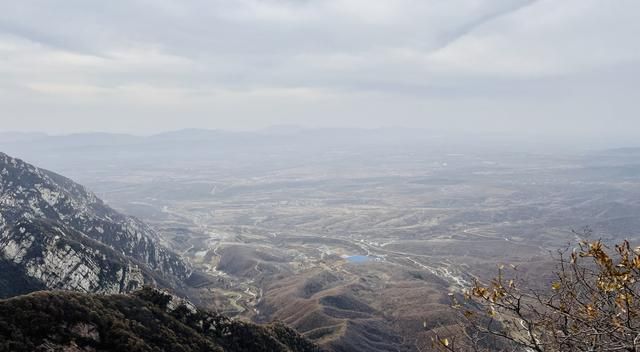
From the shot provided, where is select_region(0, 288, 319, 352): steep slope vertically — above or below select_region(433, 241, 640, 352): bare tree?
below

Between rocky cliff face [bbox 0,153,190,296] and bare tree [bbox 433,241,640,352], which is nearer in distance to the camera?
bare tree [bbox 433,241,640,352]

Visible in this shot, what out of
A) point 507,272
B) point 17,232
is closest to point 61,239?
point 17,232

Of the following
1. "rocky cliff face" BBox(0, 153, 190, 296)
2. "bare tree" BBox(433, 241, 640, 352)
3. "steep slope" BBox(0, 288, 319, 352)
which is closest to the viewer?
"bare tree" BBox(433, 241, 640, 352)

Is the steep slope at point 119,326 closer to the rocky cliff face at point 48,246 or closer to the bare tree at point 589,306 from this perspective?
the rocky cliff face at point 48,246

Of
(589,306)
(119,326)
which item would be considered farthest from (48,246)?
(589,306)

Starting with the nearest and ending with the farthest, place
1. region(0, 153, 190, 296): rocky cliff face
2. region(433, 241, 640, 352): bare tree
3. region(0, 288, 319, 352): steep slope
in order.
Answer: region(433, 241, 640, 352): bare tree → region(0, 288, 319, 352): steep slope → region(0, 153, 190, 296): rocky cliff face

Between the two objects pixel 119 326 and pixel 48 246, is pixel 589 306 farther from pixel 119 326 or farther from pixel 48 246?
pixel 48 246

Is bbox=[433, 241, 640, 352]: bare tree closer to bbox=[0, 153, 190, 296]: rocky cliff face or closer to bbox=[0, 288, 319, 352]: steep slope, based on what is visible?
bbox=[0, 288, 319, 352]: steep slope

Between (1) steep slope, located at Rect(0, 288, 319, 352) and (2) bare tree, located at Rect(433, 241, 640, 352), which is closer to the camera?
(2) bare tree, located at Rect(433, 241, 640, 352)

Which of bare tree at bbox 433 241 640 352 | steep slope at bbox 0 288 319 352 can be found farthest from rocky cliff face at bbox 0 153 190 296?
bare tree at bbox 433 241 640 352

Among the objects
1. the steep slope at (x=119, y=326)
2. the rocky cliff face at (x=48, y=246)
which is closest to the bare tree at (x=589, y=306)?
the steep slope at (x=119, y=326)
